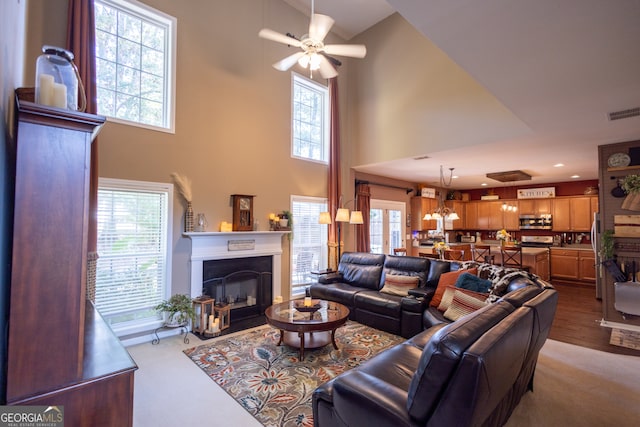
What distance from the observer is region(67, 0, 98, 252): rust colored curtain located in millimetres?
3252

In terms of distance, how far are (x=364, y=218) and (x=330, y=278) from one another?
211cm

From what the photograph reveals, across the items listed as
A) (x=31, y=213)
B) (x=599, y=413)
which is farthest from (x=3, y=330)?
(x=599, y=413)

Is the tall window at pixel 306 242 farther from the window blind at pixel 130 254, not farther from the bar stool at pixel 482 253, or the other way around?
the bar stool at pixel 482 253

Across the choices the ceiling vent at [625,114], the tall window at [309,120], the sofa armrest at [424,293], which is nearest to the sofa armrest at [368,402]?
the sofa armrest at [424,293]

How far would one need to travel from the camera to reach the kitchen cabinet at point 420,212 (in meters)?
8.27

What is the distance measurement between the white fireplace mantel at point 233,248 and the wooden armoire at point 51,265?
2975 millimetres

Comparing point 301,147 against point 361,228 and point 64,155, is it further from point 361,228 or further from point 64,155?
point 64,155

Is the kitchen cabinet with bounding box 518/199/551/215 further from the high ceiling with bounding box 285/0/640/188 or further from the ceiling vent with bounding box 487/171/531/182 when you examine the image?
the high ceiling with bounding box 285/0/640/188

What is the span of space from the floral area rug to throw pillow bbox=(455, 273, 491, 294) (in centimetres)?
105

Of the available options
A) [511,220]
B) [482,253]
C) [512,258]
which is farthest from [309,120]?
[511,220]

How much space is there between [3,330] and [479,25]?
2948mm

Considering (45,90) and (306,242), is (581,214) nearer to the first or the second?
(306,242)

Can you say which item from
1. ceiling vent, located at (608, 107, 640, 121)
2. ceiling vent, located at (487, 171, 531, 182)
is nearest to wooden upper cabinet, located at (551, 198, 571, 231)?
ceiling vent, located at (487, 171, 531, 182)

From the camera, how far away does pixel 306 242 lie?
587 centimetres
